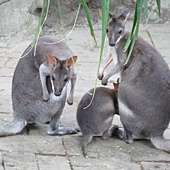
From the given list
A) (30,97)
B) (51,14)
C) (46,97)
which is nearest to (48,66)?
(46,97)

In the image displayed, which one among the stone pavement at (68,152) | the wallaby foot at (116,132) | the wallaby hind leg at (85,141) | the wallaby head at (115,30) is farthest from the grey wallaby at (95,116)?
the wallaby head at (115,30)

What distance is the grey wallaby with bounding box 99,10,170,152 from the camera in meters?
5.08

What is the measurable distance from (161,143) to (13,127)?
1497 mm

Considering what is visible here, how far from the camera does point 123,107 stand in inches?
203

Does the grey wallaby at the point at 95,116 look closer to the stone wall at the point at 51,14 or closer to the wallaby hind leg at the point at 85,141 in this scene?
the wallaby hind leg at the point at 85,141

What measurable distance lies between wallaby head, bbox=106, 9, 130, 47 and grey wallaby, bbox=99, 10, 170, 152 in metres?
0.29

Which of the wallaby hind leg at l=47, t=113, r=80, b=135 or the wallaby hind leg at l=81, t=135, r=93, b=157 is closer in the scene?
the wallaby hind leg at l=81, t=135, r=93, b=157

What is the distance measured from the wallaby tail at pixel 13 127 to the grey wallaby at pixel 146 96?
1.03 m

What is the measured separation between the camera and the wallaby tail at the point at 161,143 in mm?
5084

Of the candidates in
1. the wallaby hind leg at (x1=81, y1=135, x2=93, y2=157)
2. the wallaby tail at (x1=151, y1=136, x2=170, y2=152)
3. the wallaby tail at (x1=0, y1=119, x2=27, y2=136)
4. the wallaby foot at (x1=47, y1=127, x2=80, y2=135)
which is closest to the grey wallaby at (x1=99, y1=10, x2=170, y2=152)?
the wallaby tail at (x1=151, y1=136, x2=170, y2=152)

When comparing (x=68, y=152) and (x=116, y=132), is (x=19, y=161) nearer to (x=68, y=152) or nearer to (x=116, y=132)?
(x=68, y=152)

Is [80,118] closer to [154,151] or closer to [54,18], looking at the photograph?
[154,151]

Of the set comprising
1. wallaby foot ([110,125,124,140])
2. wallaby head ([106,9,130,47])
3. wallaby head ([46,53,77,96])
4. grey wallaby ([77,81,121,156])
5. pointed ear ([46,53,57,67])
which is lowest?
wallaby foot ([110,125,124,140])

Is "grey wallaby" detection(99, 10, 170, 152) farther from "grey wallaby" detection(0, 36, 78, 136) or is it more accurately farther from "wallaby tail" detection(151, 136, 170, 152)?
Answer: "grey wallaby" detection(0, 36, 78, 136)
